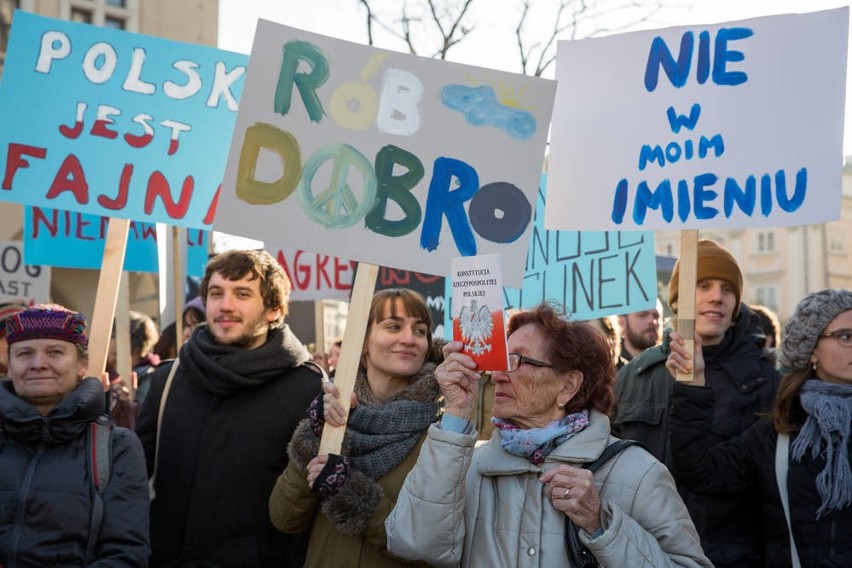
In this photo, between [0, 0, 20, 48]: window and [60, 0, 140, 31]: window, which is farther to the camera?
[60, 0, 140, 31]: window

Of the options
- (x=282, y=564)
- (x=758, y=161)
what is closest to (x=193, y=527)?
(x=282, y=564)

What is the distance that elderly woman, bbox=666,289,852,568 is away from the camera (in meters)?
3.43

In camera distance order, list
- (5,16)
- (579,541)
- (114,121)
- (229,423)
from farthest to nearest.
A: (5,16) < (114,121) < (229,423) < (579,541)

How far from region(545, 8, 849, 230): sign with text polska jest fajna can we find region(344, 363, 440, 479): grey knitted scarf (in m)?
1.01

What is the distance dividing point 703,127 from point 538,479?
1807 mm

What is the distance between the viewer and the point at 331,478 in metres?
3.43

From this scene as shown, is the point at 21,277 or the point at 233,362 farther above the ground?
the point at 21,277

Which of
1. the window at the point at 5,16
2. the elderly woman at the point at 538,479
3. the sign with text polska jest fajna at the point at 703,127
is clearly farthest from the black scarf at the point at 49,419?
the window at the point at 5,16

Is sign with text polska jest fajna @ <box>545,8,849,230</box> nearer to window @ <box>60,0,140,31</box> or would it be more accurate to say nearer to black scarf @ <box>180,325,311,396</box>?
black scarf @ <box>180,325,311,396</box>

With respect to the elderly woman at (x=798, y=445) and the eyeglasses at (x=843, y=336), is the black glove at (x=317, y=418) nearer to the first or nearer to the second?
the elderly woman at (x=798, y=445)

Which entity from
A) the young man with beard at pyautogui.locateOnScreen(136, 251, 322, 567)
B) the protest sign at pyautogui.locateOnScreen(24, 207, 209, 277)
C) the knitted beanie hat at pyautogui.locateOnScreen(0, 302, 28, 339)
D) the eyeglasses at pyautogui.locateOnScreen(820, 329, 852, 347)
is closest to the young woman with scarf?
the young man with beard at pyautogui.locateOnScreen(136, 251, 322, 567)

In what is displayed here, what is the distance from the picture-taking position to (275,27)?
3814 mm

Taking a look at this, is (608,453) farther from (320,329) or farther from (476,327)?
(320,329)

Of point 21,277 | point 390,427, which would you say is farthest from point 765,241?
point 390,427
